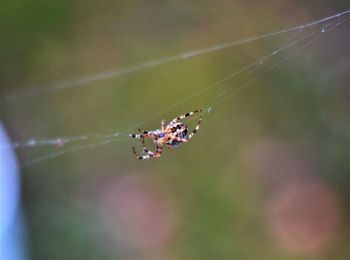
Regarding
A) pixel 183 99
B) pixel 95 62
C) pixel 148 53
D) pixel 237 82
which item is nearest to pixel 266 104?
pixel 237 82

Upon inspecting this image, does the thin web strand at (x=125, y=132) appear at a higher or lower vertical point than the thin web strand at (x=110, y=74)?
lower

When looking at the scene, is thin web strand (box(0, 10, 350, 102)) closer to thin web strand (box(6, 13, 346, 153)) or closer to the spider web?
the spider web

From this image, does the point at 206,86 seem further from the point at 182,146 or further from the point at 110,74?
the point at 110,74

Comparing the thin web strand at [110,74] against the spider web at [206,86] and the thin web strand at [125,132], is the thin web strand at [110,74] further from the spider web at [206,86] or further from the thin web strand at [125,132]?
the thin web strand at [125,132]

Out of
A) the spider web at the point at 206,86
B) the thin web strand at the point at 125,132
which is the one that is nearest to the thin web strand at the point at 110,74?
the spider web at the point at 206,86

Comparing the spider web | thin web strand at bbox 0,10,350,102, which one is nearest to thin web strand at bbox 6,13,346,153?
the spider web

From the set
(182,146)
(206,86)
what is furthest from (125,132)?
(206,86)
